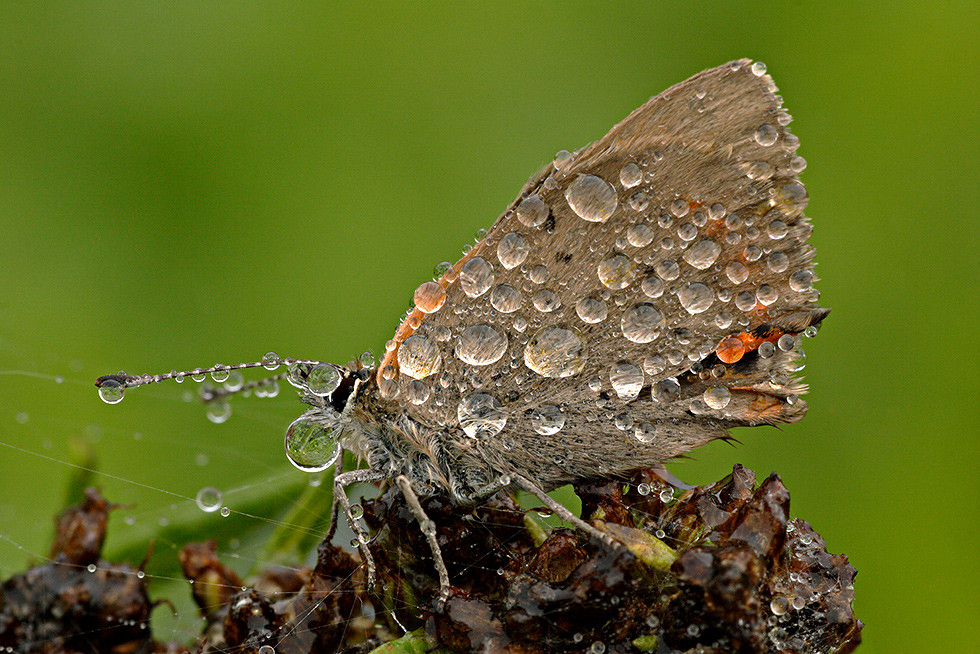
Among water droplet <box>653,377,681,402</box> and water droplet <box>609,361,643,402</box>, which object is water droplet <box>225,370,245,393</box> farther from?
water droplet <box>653,377,681,402</box>

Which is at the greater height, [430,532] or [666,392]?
[666,392]

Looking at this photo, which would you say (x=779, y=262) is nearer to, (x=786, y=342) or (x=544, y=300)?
(x=786, y=342)

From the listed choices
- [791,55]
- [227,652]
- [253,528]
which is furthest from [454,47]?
[227,652]

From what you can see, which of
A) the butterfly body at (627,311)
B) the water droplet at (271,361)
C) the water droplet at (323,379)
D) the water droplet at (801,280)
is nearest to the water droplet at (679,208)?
the butterfly body at (627,311)

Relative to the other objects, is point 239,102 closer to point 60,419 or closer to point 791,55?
point 60,419

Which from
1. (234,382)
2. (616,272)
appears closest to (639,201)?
(616,272)

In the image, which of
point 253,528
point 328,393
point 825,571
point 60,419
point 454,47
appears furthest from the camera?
point 454,47
